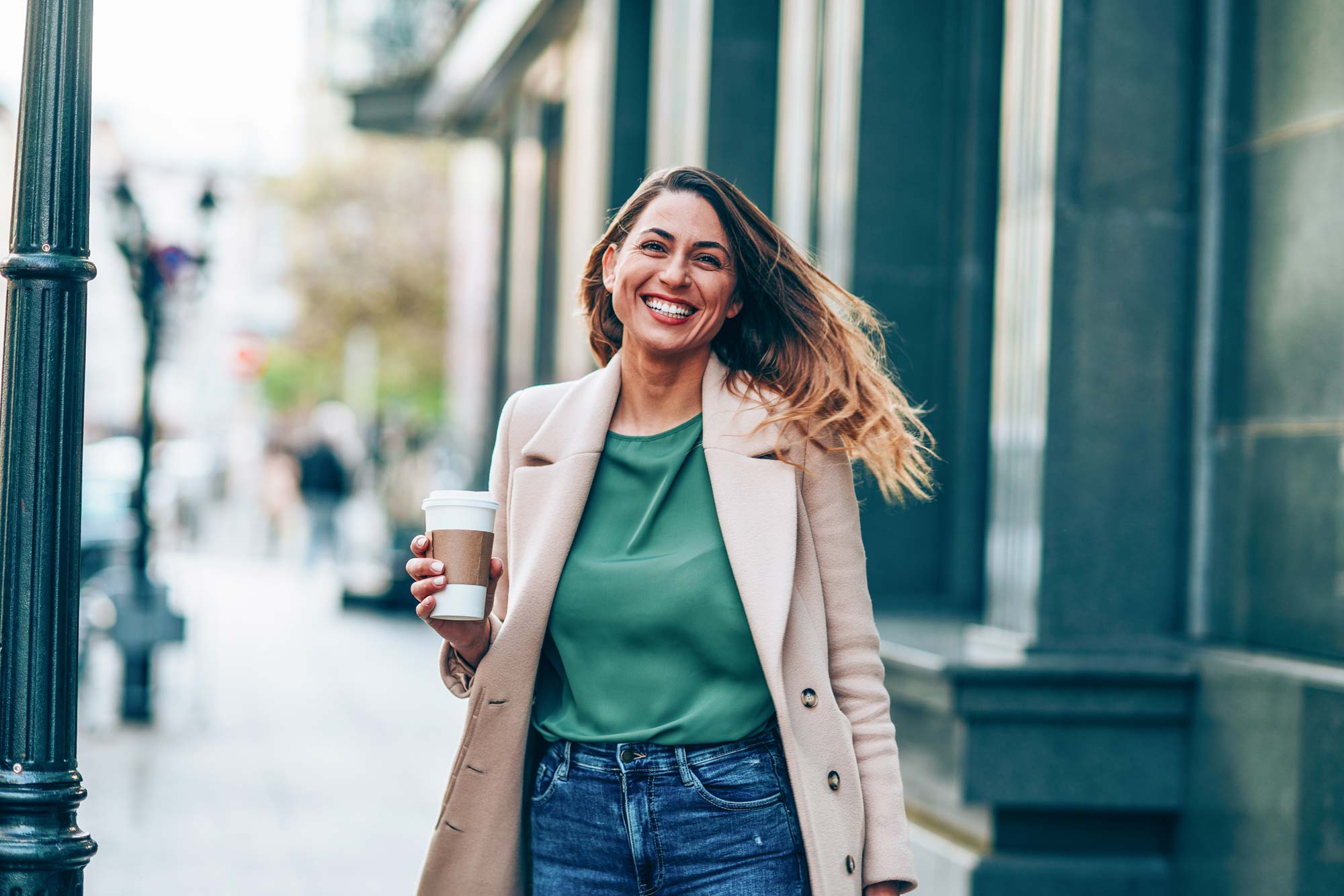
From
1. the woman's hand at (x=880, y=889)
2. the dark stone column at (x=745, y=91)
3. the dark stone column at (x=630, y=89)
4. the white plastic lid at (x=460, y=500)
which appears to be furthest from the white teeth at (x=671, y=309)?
the dark stone column at (x=630, y=89)

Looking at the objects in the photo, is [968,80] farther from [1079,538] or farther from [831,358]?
[831,358]

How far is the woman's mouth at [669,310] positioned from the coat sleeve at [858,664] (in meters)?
0.32

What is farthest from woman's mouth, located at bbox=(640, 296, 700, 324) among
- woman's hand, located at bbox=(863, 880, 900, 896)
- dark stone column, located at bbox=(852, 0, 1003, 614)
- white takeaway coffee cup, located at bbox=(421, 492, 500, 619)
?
dark stone column, located at bbox=(852, 0, 1003, 614)

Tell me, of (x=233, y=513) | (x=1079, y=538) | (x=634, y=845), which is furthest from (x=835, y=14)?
(x=233, y=513)

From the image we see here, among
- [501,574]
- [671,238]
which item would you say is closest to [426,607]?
[501,574]

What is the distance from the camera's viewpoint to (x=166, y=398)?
59.1 meters

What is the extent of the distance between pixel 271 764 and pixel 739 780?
7.09 meters

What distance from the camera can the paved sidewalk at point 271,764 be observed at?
22.5 ft

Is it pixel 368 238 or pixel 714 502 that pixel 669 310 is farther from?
pixel 368 238

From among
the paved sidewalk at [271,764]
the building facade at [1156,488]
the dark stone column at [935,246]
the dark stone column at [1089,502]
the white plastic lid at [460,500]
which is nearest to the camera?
the white plastic lid at [460,500]

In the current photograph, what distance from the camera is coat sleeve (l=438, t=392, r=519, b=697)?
292cm

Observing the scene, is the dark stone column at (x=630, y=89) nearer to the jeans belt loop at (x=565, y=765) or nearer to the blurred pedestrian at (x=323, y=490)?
the jeans belt loop at (x=565, y=765)

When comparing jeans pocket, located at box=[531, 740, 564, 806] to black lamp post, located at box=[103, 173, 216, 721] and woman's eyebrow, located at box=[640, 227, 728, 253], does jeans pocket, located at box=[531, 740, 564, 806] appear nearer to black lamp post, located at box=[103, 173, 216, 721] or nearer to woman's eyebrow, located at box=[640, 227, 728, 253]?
woman's eyebrow, located at box=[640, 227, 728, 253]

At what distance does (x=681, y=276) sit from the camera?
2.86 meters
